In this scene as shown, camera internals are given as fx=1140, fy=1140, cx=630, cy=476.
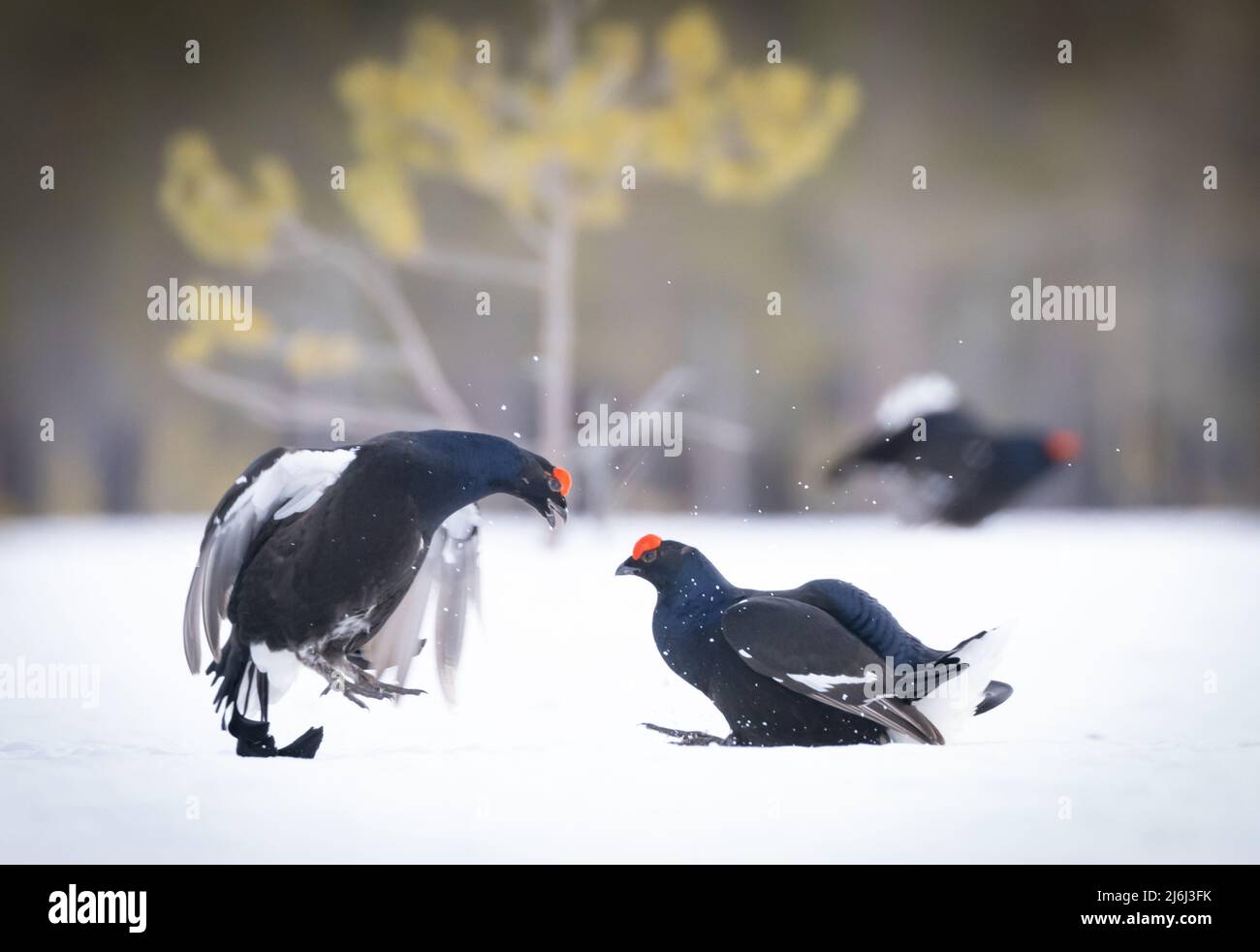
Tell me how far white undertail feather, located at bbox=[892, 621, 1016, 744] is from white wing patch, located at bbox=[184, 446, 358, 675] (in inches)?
32.8

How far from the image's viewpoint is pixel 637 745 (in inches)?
65.8

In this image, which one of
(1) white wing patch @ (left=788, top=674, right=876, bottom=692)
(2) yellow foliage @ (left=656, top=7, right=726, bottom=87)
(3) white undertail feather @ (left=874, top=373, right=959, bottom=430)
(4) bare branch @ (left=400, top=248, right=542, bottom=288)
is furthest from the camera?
(4) bare branch @ (left=400, top=248, right=542, bottom=288)

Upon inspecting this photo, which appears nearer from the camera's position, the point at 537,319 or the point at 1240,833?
the point at 1240,833

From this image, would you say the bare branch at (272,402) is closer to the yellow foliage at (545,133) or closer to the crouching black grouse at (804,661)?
the yellow foliage at (545,133)

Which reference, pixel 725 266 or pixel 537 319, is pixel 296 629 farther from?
pixel 725 266

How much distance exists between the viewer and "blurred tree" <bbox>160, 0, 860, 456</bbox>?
288 centimetres

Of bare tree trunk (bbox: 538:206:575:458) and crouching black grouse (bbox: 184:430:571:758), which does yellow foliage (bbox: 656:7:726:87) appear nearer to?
bare tree trunk (bbox: 538:206:575:458)

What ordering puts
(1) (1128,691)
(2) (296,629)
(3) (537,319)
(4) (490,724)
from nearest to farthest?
(2) (296,629), (4) (490,724), (1) (1128,691), (3) (537,319)

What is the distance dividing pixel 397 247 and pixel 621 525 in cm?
94

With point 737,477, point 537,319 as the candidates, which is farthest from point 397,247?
point 737,477

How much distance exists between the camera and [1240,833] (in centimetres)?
150

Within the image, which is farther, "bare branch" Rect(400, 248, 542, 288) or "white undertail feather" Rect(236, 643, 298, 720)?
"bare branch" Rect(400, 248, 542, 288)

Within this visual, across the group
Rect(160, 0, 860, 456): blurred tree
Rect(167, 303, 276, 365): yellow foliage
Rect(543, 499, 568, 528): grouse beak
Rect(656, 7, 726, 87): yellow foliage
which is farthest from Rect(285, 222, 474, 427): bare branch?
Rect(543, 499, 568, 528): grouse beak

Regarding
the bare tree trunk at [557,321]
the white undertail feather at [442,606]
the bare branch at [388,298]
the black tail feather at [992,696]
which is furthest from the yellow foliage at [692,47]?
the black tail feather at [992,696]
